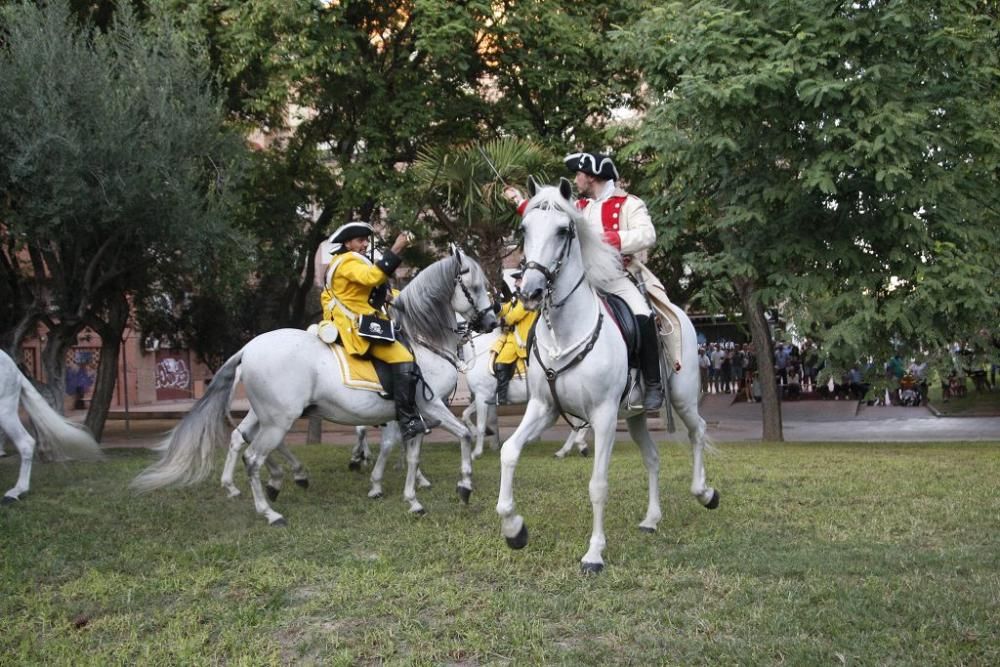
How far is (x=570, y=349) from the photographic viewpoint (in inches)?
283

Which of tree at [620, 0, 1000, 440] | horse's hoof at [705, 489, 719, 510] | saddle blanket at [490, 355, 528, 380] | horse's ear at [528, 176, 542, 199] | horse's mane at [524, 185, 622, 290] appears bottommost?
horse's hoof at [705, 489, 719, 510]

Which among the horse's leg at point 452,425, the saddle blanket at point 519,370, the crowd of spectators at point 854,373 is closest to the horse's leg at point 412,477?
the horse's leg at point 452,425

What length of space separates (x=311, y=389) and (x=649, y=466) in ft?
11.1

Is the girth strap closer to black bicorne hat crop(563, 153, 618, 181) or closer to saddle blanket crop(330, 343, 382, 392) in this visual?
black bicorne hat crop(563, 153, 618, 181)

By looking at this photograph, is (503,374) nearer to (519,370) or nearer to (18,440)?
(519,370)

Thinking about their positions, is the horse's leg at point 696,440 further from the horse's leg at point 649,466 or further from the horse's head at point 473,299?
the horse's head at point 473,299

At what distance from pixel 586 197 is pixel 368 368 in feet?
9.76

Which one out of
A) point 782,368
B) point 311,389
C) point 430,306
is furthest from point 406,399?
point 782,368

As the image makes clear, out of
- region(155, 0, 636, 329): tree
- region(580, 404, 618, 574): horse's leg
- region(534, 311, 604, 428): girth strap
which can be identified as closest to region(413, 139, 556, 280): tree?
region(155, 0, 636, 329): tree

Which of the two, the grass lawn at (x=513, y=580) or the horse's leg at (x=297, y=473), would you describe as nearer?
the grass lawn at (x=513, y=580)

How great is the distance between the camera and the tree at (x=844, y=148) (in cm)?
1415

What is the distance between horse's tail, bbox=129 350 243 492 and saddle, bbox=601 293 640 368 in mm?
4069

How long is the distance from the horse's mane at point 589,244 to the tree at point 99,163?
33.8 feet

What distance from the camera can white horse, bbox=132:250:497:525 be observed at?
31.3ft
